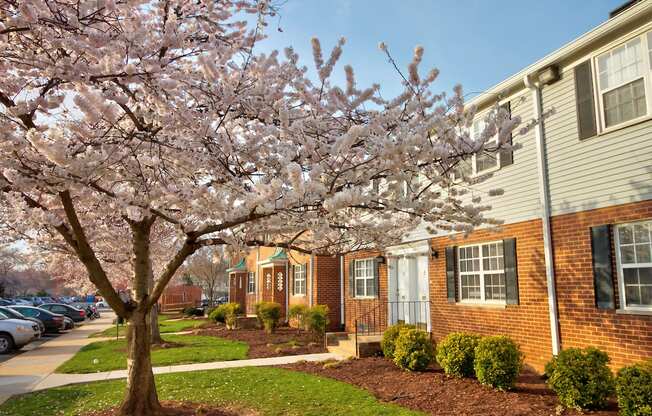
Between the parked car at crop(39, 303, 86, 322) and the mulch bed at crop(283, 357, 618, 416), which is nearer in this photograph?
the mulch bed at crop(283, 357, 618, 416)

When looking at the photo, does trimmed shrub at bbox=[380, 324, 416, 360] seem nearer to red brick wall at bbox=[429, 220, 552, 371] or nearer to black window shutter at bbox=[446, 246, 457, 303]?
black window shutter at bbox=[446, 246, 457, 303]

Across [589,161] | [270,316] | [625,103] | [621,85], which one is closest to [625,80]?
[621,85]

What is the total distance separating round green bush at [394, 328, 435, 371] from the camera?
32.4 feet

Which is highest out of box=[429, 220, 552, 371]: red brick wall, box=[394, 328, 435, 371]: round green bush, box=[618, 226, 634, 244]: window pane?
box=[618, 226, 634, 244]: window pane

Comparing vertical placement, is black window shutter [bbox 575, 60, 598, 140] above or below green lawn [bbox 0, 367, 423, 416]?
above

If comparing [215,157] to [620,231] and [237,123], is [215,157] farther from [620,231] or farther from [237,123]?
[620,231]

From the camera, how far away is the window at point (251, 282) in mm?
28375

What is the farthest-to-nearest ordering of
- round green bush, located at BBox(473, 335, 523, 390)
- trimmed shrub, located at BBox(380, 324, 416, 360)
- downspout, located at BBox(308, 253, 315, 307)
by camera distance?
downspout, located at BBox(308, 253, 315, 307) → trimmed shrub, located at BBox(380, 324, 416, 360) → round green bush, located at BBox(473, 335, 523, 390)

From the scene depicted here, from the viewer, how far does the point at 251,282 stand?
95.2ft

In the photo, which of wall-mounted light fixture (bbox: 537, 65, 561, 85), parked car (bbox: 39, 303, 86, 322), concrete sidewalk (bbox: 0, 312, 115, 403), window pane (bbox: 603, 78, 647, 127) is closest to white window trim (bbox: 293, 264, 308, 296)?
concrete sidewalk (bbox: 0, 312, 115, 403)

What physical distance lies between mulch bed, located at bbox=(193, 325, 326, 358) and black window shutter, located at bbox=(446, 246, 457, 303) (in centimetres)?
411

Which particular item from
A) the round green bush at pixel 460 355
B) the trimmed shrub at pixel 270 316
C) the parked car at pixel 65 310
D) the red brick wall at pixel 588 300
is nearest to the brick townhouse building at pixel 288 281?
the trimmed shrub at pixel 270 316

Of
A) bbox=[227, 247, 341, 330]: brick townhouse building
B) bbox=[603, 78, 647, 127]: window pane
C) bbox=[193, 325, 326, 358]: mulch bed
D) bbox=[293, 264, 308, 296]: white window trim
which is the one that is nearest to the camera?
bbox=[603, 78, 647, 127]: window pane

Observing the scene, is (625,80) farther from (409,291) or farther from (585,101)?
(409,291)
